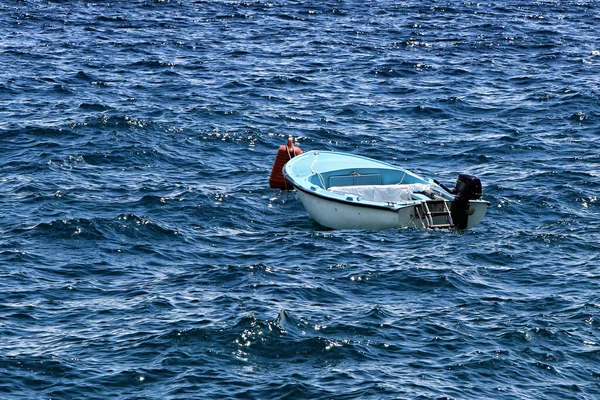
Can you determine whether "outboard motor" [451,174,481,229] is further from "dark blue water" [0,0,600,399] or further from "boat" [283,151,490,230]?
"dark blue water" [0,0,600,399]

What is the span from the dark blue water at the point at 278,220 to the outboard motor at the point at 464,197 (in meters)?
0.50

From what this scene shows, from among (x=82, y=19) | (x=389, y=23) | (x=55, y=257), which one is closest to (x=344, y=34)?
(x=389, y=23)

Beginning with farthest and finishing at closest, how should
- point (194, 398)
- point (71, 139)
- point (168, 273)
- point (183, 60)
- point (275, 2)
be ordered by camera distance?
point (275, 2)
point (183, 60)
point (71, 139)
point (168, 273)
point (194, 398)

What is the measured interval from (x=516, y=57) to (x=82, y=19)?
2323 cm

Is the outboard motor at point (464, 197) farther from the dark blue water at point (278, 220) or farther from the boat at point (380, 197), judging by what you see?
the dark blue water at point (278, 220)

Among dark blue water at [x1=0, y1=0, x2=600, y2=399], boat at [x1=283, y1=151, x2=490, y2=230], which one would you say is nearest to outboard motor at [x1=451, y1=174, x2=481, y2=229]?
boat at [x1=283, y1=151, x2=490, y2=230]

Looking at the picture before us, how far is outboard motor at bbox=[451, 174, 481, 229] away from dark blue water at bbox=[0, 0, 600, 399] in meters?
0.50

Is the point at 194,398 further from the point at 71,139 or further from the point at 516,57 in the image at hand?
the point at 516,57

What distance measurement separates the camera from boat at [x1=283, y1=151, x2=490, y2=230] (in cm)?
2758

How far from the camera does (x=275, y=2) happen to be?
61938mm

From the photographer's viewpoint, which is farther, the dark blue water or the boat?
the boat

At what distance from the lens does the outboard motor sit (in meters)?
27.5

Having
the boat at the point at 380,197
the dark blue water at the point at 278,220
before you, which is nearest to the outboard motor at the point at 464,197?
the boat at the point at 380,197

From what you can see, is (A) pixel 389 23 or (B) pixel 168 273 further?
(A) pixel 389 23
